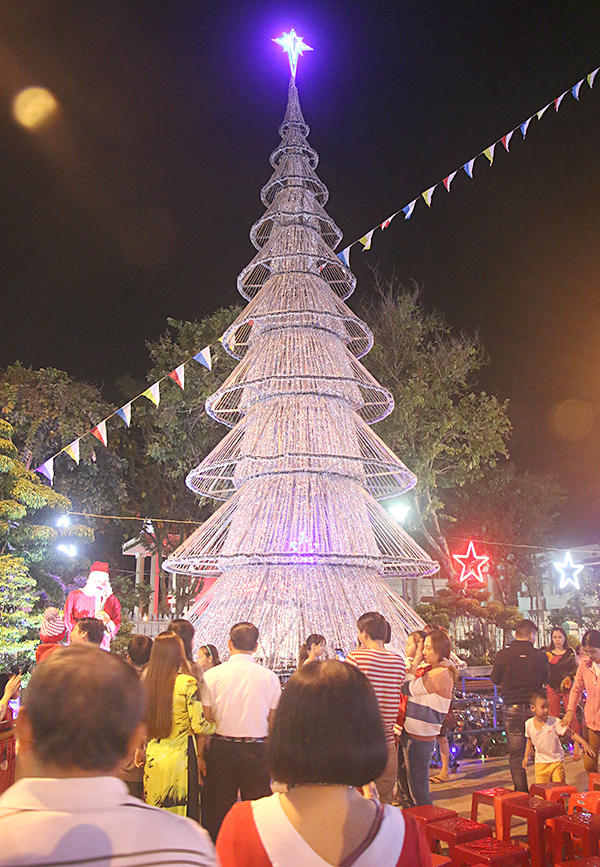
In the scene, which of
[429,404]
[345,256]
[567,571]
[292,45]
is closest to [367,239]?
[345,256]

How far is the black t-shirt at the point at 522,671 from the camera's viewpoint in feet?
18.9

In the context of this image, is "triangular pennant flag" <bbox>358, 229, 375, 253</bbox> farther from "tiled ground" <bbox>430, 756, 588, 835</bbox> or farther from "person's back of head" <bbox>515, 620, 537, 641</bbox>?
"tiled ground" <bbox>430, 756, 588, 835</bbox>

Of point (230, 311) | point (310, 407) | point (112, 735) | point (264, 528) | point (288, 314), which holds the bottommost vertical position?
point (112, 735)

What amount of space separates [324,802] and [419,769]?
3868 millimetres

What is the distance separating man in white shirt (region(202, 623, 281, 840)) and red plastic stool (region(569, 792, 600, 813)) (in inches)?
78.0

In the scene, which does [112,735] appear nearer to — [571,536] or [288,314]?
[288,314]

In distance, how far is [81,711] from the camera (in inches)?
52.6

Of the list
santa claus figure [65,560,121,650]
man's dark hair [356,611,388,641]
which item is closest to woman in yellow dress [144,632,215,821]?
man's dark hair [356,611,388,641]

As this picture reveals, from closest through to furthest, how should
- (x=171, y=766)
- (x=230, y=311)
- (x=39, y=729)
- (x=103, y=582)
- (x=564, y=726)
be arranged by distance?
(x=39, y=729), (x=171, y=766), (x=564, y=726), (x=103, y=582), (x=230, y=311)

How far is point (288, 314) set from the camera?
10.5 metres

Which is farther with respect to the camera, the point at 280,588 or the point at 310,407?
the point at 310,407

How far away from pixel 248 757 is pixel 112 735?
3.04m

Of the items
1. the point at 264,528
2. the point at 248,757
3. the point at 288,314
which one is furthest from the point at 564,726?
the point at 288,314

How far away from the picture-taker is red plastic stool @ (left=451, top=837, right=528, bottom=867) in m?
3.36
